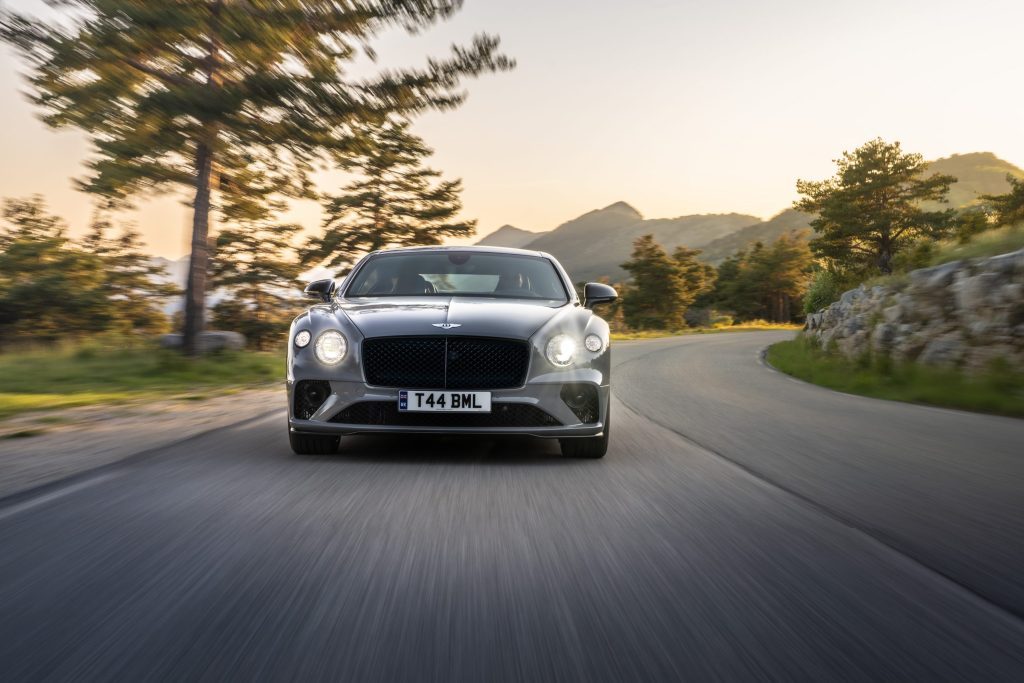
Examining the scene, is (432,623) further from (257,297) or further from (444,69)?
(257,297)

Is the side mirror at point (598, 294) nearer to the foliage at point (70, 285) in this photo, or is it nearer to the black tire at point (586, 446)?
the black tire at point (586, 446)

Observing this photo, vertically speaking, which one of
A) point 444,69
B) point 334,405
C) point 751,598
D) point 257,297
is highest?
point 444,69

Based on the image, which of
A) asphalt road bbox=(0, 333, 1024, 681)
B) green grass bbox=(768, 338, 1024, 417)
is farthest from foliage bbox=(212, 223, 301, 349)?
asphalt road bbox=(0, 333, 1024, 681)

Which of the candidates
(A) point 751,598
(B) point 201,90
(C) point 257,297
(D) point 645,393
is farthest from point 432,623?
(C) point 257,297

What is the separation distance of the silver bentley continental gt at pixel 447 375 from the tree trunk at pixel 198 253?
9.86 m

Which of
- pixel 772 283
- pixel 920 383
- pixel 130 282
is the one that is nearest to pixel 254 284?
pixel 130 282

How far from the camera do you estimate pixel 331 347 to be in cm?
547

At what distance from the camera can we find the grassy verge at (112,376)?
10195 mm

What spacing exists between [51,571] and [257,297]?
2224cm

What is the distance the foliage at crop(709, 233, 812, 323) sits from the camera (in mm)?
100562

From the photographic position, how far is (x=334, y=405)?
5.35m

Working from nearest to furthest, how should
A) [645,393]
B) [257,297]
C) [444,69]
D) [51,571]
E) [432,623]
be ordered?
1. [432,623]
2. [51,571]
3. [645,393]
4. [444,69]
5. [257,297]

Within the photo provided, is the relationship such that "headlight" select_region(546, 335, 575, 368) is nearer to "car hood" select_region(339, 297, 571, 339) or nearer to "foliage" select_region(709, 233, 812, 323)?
"car hood" select_region(339, 297, 571, 339)

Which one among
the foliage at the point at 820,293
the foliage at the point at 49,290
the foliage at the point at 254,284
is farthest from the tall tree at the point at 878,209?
the foliage at the point at 49,290
